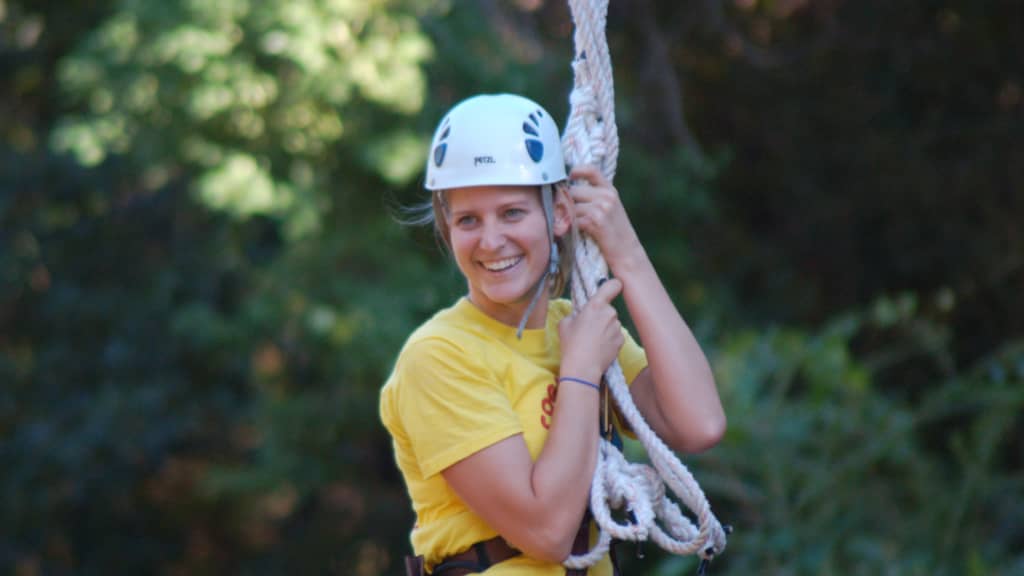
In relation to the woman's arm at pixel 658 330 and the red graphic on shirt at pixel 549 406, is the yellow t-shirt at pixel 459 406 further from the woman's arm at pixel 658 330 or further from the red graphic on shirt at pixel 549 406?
the woman's arm at pixel 658 330

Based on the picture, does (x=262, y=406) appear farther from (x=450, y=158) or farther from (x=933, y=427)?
(x=450, y=158)

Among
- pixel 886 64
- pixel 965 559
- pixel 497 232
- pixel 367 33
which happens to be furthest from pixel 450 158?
pixel 886 64

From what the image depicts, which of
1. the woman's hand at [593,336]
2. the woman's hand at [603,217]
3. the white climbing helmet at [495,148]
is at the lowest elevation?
the woman's hand at [593,336]

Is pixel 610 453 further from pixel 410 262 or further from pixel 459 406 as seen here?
pixel 410 262

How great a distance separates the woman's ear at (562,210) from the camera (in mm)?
2371

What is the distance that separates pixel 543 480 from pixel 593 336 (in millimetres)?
295

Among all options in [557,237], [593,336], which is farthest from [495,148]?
[593,336]

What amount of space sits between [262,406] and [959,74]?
195 inches

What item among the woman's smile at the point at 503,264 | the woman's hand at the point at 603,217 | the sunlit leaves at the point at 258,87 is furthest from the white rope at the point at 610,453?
the sunlit leaves at the point at 258,87

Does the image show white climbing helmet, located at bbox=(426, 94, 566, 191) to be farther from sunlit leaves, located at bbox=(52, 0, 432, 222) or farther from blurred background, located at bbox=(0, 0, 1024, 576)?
sunlit leaves, located at bbox=(52, 0, 432, 222)

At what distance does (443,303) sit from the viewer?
21.6 ft

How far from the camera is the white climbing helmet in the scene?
223cm

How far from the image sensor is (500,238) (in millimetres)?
2262

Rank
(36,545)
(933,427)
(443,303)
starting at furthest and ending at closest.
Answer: (36,545) < (933,427) < (443,303)
